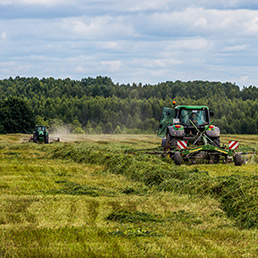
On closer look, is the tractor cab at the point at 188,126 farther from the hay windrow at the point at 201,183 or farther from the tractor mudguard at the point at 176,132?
the hay windrow at the point at 201,183

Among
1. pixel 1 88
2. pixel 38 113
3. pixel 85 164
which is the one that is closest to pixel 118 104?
pixel 38 113

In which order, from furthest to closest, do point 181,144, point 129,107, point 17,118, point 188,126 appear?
point 129,107, point 17,118, point 188,126, point 181,144

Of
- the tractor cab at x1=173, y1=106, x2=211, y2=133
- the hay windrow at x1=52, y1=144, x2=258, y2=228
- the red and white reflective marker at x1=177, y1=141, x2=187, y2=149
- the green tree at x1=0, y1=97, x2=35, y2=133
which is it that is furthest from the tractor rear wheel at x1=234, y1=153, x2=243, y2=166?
the green tree at x1=0, y1=97, x2=35, y2=133

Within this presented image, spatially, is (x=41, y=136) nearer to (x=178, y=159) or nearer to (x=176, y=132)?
(x=176, y=132)

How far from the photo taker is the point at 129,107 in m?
133

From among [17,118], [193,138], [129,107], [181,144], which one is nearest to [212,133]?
Result: [193,138]

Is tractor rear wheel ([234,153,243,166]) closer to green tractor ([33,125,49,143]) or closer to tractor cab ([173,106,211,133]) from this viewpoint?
tractor cab ([173,106,211,133])

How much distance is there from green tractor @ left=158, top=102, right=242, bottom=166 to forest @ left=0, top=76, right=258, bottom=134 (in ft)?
212

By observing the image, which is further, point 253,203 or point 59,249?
point 253,203

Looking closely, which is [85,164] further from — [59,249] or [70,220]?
[59,249]

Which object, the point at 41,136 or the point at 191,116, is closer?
the point at 191,116

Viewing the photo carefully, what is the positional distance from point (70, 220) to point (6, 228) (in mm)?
1279

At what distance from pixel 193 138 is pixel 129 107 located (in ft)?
370

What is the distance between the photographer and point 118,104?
134 metres
